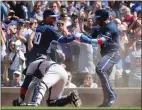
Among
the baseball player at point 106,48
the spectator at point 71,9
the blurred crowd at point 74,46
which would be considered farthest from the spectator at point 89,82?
the spectator at point 71,9

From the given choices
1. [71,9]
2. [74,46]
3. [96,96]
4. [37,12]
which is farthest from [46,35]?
[71,9]

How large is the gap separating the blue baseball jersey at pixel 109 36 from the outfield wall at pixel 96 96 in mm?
1778

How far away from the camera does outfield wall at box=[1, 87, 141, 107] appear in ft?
47.4

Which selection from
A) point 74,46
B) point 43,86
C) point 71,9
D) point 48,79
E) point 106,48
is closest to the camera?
point 43,86

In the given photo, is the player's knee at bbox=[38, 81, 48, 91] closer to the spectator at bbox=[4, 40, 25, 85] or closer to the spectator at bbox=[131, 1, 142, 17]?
the spectator at bbox=[4, 40, 25, 85]

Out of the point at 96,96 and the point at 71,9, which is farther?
the point at 71,9

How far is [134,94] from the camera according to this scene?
47.7 feet

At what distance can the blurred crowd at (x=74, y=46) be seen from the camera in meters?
15.1

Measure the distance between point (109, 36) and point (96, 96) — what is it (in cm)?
231

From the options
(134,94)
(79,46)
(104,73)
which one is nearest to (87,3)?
(79,46)

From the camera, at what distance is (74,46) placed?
1571 cm

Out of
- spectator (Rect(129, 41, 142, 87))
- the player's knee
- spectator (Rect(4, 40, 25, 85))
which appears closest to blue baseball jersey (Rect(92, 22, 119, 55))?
the player's knee

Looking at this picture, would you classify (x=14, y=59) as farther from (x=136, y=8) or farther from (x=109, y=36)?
(x=136, y=8)

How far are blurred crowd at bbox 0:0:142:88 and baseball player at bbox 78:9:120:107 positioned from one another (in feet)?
4.01
